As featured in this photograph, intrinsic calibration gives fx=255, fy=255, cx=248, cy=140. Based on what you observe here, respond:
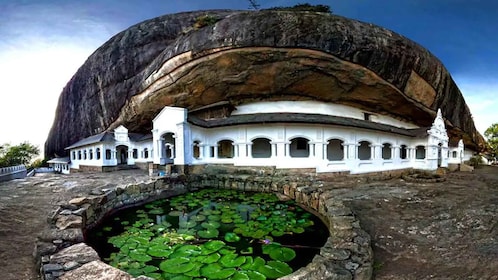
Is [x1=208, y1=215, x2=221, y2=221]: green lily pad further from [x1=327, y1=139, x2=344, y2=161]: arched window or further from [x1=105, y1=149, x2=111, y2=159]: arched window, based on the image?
[x1=105, y1=149, x2=111, y2=159]: arched window

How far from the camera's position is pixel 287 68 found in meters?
13.6

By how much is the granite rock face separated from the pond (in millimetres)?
8039

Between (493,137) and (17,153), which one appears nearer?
(493,137)

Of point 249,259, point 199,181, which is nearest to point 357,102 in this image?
point 199,181

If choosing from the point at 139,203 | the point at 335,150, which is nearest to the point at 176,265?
the point at 139,203

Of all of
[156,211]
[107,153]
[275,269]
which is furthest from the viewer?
[107,153]

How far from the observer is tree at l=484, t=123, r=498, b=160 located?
2611cm

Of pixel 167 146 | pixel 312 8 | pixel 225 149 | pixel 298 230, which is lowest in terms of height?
pixel 298 230

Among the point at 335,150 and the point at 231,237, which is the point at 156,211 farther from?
the point at 335,150

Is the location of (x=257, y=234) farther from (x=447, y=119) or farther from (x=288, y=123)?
(x=447, y=119)

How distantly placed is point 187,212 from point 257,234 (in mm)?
2949

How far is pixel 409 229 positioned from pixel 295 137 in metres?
8.37

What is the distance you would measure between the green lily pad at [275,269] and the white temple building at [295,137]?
8.93 m

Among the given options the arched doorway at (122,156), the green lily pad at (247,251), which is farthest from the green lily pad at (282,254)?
the arched doorway at (122,156)
